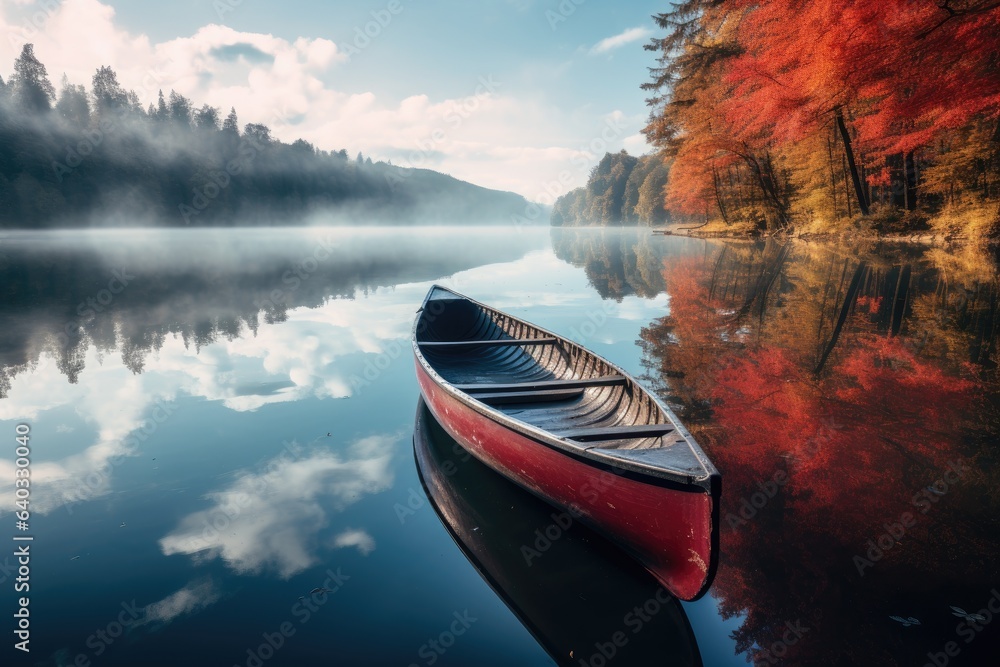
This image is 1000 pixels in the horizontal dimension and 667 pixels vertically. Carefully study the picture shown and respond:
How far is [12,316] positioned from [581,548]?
1835cm

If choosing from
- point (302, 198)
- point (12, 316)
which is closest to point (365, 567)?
point (12, 316)

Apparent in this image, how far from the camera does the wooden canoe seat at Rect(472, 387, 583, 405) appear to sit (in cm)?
573

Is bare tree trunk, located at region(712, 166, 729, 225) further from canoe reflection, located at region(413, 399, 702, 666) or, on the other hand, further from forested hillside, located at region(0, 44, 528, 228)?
forested hillside, located at region(0, 44, 528, 228)

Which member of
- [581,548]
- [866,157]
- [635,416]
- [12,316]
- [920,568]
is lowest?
[12,316]

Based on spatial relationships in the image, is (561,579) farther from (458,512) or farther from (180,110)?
(180,110)

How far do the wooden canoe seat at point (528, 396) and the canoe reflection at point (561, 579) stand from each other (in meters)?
0.86

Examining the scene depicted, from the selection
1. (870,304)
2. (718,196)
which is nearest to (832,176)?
(718,196)

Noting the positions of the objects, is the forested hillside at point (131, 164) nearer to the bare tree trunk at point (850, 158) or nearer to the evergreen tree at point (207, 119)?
the evergreen tree at point (207, 119)

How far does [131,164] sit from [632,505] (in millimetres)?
101842

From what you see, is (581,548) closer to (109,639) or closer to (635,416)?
(635,416)

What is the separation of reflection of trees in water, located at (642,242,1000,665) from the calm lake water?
26 millimetres

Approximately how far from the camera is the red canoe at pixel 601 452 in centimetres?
308

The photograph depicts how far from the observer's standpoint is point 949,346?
8906mm

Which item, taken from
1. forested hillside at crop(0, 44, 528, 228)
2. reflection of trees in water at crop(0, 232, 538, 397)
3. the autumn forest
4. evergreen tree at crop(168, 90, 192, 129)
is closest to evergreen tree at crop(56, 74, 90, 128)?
forested hillside at crop(0, 44, 528, 228)
